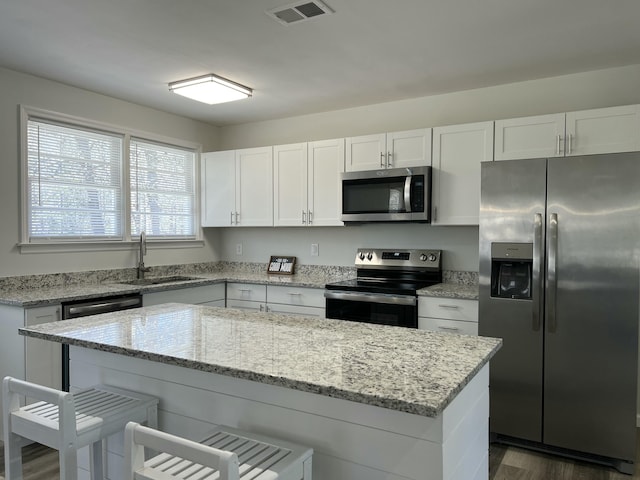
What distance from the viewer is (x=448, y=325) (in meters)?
3.20

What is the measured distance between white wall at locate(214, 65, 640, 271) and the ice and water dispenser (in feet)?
2.62

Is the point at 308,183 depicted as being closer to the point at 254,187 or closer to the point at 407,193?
the point at 254,187

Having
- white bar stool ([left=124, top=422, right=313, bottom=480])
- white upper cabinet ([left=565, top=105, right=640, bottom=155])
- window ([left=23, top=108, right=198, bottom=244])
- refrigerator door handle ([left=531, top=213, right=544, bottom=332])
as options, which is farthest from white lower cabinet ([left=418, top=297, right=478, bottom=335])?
window ([left=23, top=108, right=198, bottom=244])

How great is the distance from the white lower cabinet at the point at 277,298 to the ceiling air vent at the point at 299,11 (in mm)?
2068

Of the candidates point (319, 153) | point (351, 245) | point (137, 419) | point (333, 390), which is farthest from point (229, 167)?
point (333, 390)

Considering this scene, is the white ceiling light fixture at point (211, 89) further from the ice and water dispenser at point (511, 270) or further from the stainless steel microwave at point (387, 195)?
the ice and water dispenser at point (511, 270)

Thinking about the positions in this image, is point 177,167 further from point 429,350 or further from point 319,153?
point 429,350

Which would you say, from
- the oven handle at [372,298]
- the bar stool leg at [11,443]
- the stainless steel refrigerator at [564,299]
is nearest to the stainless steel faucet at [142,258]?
the oven handle at [372,298]

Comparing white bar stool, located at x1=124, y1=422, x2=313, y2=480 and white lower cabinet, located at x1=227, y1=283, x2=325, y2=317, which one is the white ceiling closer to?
white lower cabinet, located at x1=227, y1=283, x2=325, y2=317

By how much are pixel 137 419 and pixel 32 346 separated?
1.52 metres

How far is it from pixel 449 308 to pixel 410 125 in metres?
1.65

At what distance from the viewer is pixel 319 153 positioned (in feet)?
13.4

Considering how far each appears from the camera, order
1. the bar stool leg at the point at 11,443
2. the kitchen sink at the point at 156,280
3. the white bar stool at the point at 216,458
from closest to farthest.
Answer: the white bar stool at the point at 216,458 < the bar stool leg at the point at 11,443 < the kitchen sink at the point at 156,280

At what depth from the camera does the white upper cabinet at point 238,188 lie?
4.40 m
